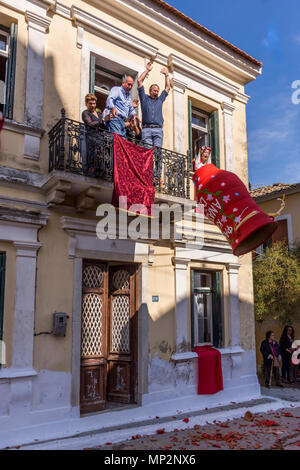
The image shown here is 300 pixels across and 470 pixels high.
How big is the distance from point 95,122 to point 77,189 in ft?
3.93

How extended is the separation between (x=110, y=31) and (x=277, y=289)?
8.11m

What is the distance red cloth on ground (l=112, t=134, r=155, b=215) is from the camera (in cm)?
633

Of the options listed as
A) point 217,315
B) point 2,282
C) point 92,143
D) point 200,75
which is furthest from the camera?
point 200,75

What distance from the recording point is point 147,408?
7.05 m

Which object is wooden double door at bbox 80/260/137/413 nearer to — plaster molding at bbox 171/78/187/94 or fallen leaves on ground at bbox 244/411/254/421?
fallen leaves on ground at bbox 244/411/254/421

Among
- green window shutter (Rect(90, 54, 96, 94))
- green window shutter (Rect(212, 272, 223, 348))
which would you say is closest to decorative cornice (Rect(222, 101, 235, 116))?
green window shutter (Rect(90, 54, 96, 94))

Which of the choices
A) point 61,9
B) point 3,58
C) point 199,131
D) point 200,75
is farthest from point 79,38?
point 199,131

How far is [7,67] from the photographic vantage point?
21.2 feet

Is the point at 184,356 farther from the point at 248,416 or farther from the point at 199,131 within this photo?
the point at 199,131

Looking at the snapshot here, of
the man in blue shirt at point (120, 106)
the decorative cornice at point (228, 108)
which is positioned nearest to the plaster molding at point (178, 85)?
the decorative cornice at point (228, 108)

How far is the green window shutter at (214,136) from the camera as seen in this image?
30.9ft

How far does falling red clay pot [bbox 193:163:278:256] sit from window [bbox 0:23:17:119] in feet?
11.2

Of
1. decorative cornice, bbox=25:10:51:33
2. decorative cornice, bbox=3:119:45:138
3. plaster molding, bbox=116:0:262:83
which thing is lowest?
decorative cornice, bbox=3:119:45:138
